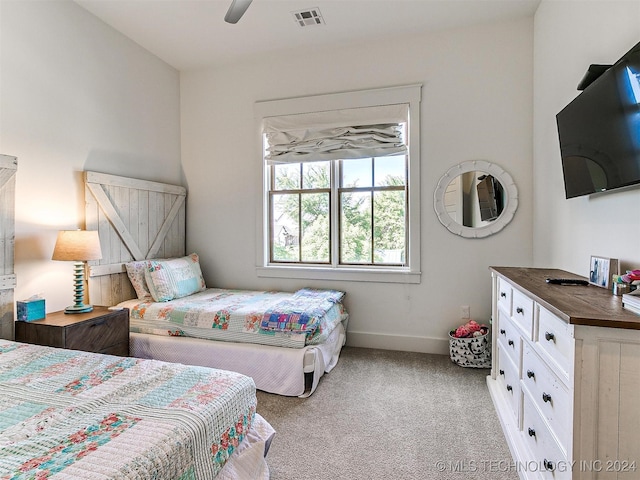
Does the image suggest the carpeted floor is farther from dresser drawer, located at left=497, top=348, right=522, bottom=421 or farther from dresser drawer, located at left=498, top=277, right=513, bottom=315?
dresser drawer, located at left=498, top=277, right=513, bottom=315

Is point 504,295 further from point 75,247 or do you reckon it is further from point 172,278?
point 75,247

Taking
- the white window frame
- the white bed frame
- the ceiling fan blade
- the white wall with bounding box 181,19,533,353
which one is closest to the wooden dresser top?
the white wall with bounding box 181,19,533,353

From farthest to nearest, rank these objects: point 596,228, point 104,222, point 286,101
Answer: point 286,101, point 104,222, point 596,228

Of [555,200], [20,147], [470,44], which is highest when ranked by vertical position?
[470,44]

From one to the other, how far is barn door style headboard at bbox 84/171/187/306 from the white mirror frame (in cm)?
284

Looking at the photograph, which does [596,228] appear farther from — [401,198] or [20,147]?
[20,147]

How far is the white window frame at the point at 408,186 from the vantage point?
333 centimetres

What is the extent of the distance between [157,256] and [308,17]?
2770mm

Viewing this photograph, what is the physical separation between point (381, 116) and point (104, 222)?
2.76 metres

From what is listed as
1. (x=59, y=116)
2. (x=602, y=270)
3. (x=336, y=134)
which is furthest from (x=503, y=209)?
(x=59, y=116)

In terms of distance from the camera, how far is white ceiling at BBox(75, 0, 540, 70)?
9.34 ft

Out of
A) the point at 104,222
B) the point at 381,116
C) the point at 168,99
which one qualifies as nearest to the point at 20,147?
the point at 104,222

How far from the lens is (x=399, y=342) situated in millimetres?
3402

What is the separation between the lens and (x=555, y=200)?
259 centimetres
